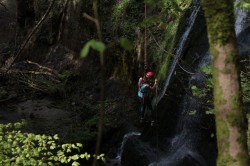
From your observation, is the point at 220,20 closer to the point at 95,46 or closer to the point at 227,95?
the point at 227,95

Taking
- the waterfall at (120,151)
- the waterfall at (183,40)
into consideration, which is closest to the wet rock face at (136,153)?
the waterfall at (120,151)

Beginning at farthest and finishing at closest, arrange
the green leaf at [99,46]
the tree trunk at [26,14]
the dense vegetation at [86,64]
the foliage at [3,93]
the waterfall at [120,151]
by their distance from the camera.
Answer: the tree trunk at [26,14], the foliage at [3,93], the dense vegetation at [86,64], the waterfall at [120,151], the green leaf at [99,46]

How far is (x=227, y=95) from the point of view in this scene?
231 centimetres

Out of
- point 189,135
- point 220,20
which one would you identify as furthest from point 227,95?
point 189,135

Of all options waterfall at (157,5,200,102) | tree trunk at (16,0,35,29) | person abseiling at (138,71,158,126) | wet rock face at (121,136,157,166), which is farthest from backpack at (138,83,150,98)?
tree trunk at (16,0,35,29)

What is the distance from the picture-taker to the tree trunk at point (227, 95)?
2.31 metres

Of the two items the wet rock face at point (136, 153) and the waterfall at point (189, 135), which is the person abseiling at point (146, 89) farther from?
the waterfall at point (189, 135)

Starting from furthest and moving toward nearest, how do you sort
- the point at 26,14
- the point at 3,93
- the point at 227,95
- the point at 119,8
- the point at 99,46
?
the point at 26,14 → the point at 3,93 → the point at 119,8 → the point at 227,95 → the point at 99,46

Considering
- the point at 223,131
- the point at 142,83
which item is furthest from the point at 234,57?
the point at 142,83

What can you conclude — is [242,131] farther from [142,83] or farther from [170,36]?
[170,36]

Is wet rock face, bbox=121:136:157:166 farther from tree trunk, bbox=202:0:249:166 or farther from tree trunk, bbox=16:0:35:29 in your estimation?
tree trunk, bbox=16:0:35:29

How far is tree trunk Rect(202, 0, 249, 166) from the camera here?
90.9 inches

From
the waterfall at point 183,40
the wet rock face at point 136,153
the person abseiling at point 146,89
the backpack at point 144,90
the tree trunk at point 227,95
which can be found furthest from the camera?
the waterfall at point 183,40

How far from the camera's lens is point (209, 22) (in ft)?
7.97
